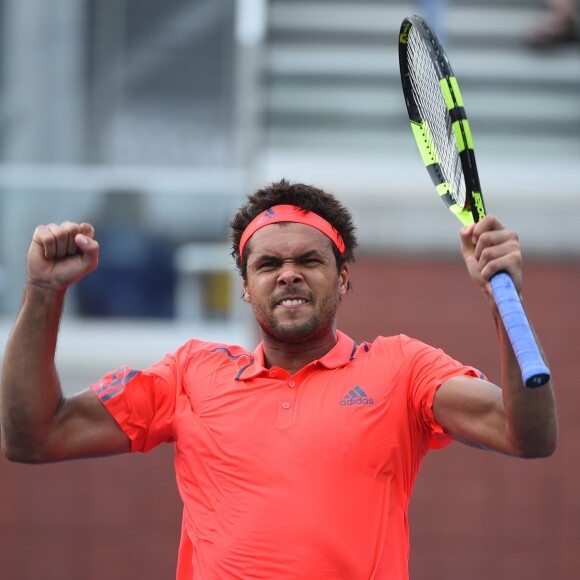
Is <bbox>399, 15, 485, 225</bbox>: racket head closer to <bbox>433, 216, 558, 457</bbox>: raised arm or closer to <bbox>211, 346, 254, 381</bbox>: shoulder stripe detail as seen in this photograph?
<bbox>433, 216, 558, 457</bbox>: raised arm

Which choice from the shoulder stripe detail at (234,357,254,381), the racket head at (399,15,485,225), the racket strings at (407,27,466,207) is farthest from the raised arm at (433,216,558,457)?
the shoulder stripe detail at (234,357,254,381)

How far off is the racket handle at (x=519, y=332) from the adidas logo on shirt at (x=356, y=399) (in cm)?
56

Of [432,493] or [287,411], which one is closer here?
[287,411]

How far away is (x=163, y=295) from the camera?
8.30m

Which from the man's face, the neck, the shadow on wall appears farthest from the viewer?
the shadow on wall

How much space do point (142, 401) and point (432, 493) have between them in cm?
471

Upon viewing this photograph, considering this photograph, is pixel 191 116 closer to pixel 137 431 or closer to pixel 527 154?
pixel 527 154

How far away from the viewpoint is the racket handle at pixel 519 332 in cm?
237

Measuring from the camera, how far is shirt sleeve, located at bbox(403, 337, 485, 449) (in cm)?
297

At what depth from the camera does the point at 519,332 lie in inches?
97.7

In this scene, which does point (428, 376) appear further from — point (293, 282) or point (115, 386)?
point (115, 386)

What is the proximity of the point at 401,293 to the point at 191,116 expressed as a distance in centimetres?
232

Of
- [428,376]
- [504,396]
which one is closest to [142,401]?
[428,376]

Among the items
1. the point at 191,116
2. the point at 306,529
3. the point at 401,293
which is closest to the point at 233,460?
the point at 306,529
